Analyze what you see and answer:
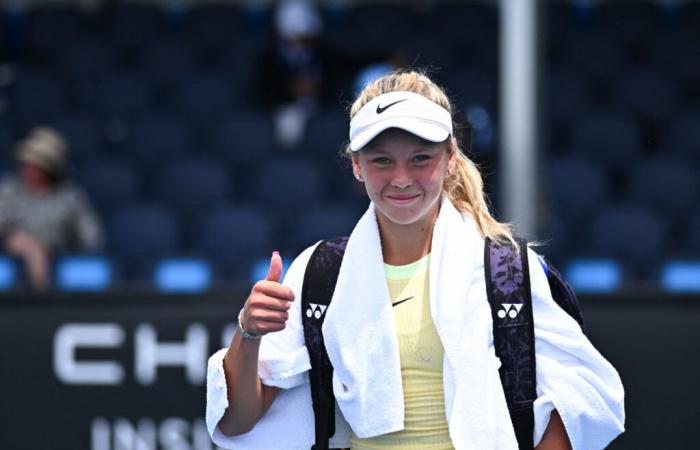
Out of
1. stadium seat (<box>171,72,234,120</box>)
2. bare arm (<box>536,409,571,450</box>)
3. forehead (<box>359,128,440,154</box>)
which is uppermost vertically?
stadium seat (<box>171,72,234,120</box>)

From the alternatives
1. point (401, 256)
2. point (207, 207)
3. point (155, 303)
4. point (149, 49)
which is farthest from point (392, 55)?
point (401, 256)

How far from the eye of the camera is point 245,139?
833 cm

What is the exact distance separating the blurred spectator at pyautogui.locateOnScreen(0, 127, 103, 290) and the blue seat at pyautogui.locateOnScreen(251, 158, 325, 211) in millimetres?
1173

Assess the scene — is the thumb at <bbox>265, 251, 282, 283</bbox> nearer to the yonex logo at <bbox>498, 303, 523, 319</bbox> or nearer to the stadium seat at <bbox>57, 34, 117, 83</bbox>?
the yonex logo at <bbox>498, 303, 523, 319</bbox>

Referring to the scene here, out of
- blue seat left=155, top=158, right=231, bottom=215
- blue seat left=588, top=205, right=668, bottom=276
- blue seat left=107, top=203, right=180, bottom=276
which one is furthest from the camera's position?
blue seat left=155, top=158, right=231, bottom=215

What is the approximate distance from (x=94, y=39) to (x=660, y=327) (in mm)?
6377

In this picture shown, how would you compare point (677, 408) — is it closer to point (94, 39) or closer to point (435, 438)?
point (435, 438)

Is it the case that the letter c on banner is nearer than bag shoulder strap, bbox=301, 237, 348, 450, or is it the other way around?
bag shoulder strap, bbox=301, 237, 348, 450

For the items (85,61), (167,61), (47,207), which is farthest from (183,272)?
(85,61)

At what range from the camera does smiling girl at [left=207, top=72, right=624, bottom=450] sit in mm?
2289

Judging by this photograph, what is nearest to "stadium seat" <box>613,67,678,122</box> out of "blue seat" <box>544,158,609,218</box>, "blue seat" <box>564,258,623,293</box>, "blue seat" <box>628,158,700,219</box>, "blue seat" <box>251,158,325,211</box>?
"blue seat" <box>628,158,700,219</box>

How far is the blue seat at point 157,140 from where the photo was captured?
837 cm

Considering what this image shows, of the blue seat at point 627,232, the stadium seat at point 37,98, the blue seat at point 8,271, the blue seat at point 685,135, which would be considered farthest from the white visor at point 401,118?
the stadium seat at point 37,98

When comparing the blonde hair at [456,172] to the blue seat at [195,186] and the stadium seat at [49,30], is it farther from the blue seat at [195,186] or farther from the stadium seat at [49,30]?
the stadium seat at [49,30]
